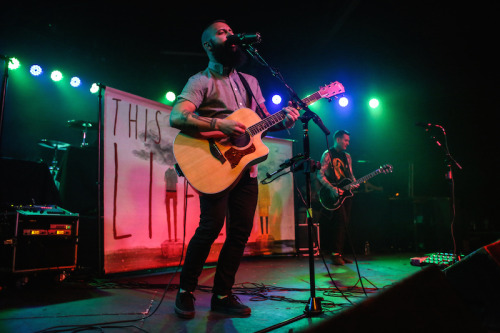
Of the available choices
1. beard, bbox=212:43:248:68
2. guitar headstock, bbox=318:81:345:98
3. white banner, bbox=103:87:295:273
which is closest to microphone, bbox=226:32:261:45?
beard, bbox=212:43:248:68

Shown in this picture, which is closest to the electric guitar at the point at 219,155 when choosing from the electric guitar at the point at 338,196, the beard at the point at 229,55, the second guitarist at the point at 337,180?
the beard at the point at 229,55

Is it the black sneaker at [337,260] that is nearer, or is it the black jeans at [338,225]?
the black sneaker at [337,260]

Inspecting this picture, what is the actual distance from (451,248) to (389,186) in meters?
2.06

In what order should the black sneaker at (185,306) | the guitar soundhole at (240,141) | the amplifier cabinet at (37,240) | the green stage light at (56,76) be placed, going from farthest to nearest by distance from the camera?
the green stage light at (56,76)
the amplifier cabinet at (37,240)
the guitar soundhole at (240,141)
the black sneaker at (185,306)

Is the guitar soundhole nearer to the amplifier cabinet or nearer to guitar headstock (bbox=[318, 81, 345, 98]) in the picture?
guitar headstock (bbox=[318, 81, 345, 98])

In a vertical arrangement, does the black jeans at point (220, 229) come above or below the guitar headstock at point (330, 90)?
below

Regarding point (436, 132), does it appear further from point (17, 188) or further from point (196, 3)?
point (17, 188)

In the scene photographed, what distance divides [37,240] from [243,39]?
3052 millimetres

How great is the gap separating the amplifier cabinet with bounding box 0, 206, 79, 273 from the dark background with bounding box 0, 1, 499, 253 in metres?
5.04

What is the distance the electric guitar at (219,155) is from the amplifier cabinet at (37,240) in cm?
216

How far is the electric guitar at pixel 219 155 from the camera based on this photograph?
241 cm

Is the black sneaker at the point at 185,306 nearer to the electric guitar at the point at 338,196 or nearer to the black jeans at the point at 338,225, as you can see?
the black jeans at the point at 338,225

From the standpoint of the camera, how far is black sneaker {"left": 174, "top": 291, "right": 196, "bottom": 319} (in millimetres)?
2324

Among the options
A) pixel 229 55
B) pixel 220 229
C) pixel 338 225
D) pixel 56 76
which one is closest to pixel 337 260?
pixel 338 225
